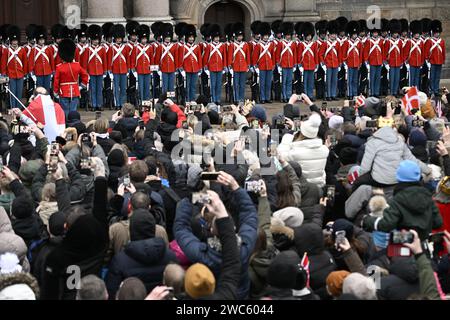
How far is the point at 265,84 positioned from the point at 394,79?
8.72ft

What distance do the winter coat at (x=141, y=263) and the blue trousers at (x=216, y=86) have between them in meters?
13.1

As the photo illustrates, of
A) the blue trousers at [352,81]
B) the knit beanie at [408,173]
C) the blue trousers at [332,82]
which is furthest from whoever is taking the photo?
the blue trousers at [352,81]

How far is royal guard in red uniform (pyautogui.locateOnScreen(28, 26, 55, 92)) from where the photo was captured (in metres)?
19.8

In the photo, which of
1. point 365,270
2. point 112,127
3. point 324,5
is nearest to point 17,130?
point 112,127

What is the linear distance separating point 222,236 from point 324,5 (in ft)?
57.0

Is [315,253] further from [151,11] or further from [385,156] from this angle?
[151,11]

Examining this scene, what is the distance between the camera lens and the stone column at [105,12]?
71.4 feet

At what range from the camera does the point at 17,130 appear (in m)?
12.3

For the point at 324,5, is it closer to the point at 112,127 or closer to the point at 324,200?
the point at 112,127

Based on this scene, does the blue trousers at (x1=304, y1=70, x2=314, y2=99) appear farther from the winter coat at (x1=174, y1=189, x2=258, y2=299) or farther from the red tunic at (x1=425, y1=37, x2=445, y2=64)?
the winter coat at (x1=174, y1=189, x2=258, y2=299)

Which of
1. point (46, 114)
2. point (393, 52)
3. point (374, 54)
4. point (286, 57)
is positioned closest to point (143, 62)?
point (286, 57)

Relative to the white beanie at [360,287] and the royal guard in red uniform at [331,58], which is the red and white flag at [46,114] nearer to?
the white beanie at [360,287]

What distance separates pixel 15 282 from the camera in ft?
24.1

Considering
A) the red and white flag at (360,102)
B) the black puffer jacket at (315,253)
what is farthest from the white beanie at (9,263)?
the red and white flag at (360,102)
